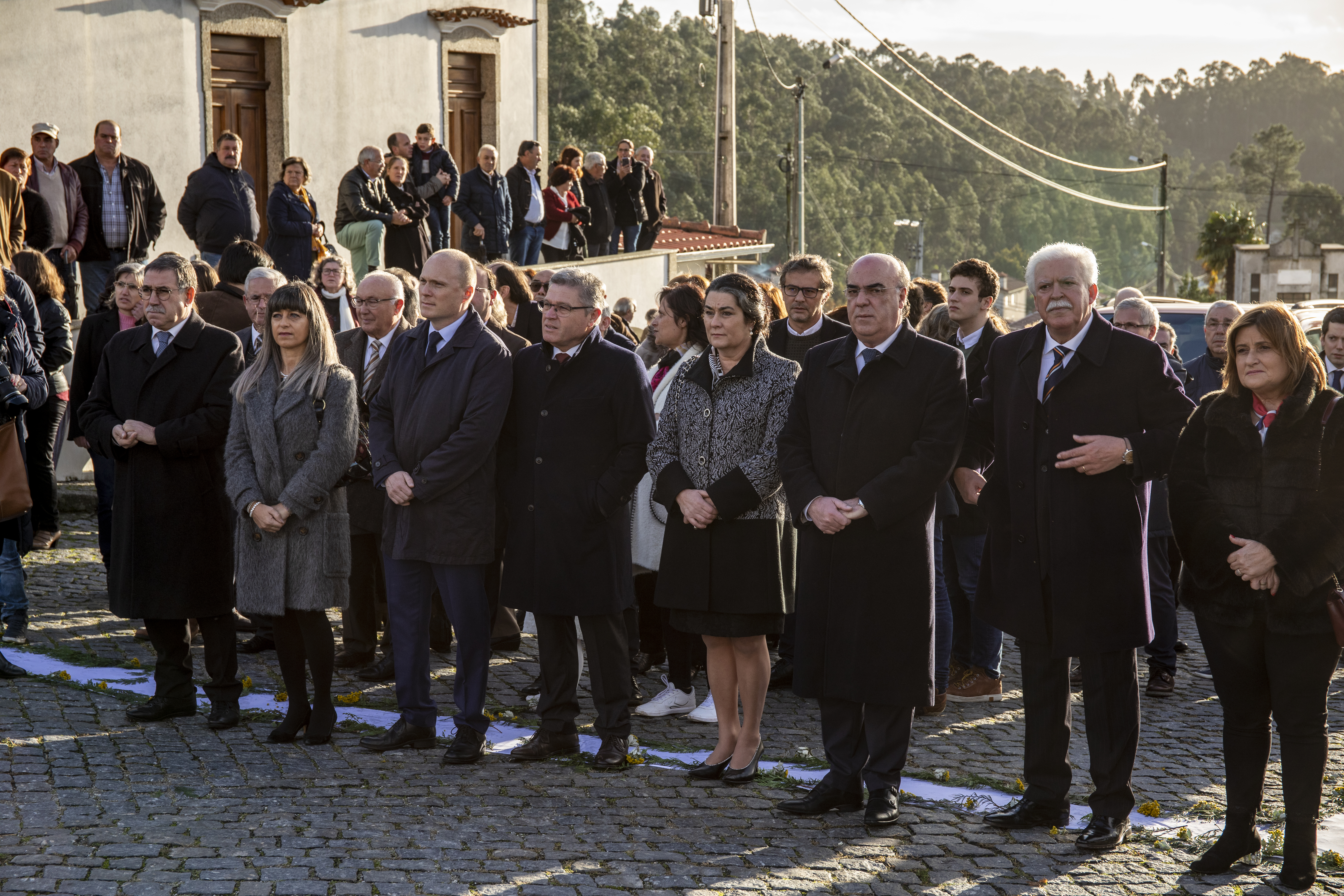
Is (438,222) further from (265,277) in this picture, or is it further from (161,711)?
(161,711)

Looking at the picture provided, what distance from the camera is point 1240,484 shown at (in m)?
5.01

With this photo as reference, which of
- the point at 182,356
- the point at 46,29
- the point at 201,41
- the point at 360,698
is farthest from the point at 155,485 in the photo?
the point at 201,41

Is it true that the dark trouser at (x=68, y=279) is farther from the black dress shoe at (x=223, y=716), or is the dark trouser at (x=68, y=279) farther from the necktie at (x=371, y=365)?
the black dress shoe at (x=223, y=716)

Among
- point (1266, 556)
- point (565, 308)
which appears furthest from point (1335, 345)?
point (565, 308)

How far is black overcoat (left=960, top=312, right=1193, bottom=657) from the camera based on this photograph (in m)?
5.25

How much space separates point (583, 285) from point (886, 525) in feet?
5.65

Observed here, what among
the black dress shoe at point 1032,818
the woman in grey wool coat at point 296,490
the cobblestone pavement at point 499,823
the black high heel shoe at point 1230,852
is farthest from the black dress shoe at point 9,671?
the black high heel shoe at point 1230,852

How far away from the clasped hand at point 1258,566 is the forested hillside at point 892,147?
129 ft

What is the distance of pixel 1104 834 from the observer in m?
5.21

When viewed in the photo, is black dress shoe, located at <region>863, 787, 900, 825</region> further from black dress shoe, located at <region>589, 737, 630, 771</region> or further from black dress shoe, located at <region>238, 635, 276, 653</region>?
black dress shoe, located at <region>238, 635, 276, 653</region>

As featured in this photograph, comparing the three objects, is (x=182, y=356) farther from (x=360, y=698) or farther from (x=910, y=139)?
(x=910, y=139)

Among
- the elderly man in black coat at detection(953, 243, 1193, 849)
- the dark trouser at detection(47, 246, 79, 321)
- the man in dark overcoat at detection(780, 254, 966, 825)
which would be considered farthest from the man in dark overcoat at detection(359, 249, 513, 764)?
the dark trouser at detection(47, 246, 79, 321)

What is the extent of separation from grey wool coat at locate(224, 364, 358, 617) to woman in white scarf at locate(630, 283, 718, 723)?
1.35 metres

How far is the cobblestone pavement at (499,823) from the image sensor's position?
480 centimetres
